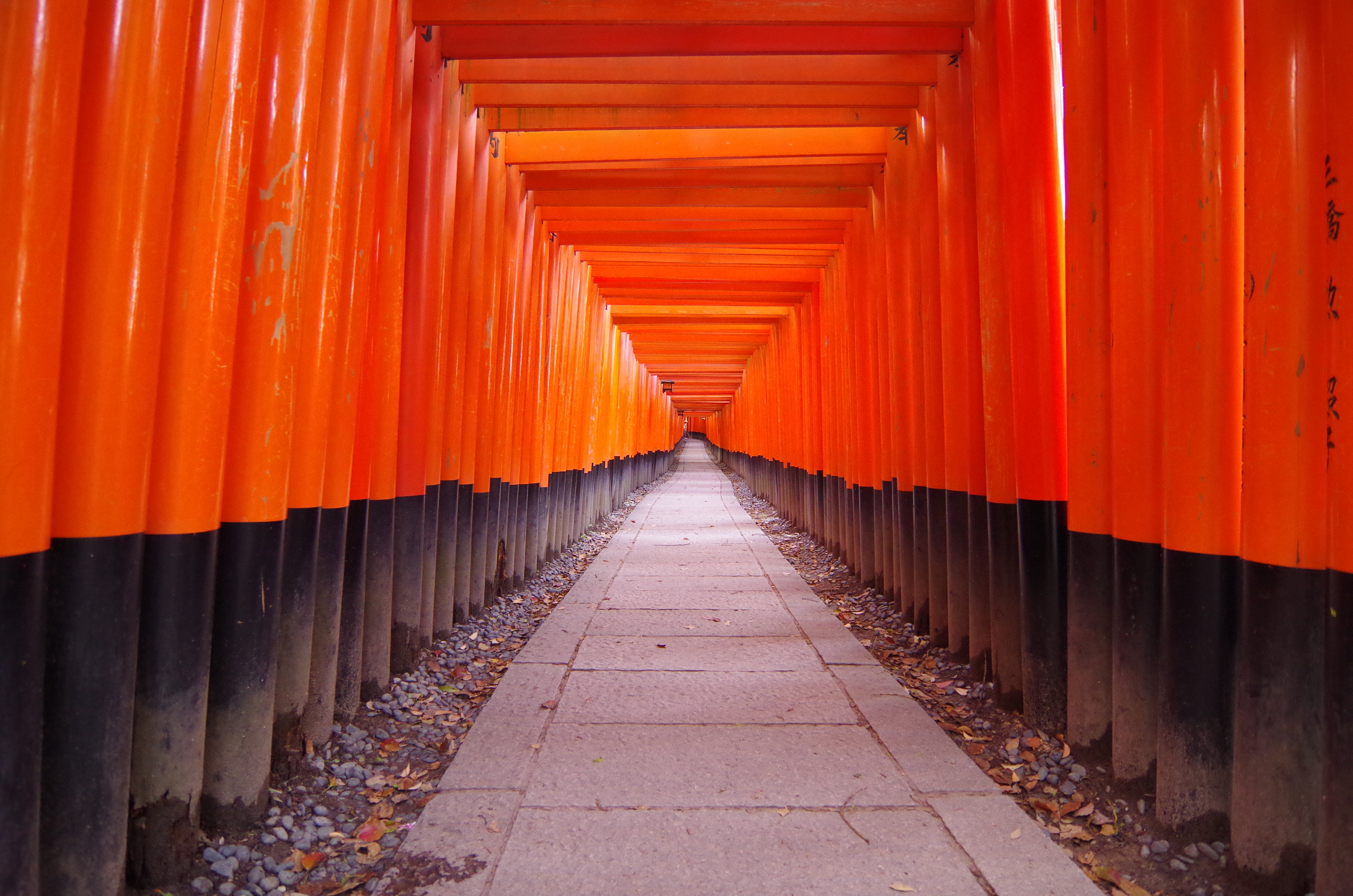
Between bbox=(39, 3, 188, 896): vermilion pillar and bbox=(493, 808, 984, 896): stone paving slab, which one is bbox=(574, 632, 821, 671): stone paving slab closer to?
bbox=(493, 808, 984, 896): stone paving slab

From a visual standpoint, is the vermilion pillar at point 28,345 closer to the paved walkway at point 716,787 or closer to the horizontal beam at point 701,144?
the paved walkway at point 716,787

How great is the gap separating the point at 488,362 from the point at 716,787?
381cm

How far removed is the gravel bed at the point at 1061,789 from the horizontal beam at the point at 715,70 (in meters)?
3.71

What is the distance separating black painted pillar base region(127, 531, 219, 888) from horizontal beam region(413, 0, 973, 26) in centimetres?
321

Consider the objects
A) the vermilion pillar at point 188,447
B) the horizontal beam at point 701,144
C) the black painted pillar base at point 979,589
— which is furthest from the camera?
the horizontal beam at point 701,144

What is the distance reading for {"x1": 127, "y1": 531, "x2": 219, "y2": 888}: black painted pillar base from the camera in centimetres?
218

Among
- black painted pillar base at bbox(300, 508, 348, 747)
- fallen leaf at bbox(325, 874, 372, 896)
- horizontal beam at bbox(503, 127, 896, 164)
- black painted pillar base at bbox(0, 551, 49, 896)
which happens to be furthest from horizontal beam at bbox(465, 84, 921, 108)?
fallen leaf at bbox(325, 874, 372, 896)

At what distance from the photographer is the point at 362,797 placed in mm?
2879

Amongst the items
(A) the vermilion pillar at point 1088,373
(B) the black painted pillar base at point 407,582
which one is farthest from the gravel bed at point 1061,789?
(B) the black painted pillar base at point 407,582

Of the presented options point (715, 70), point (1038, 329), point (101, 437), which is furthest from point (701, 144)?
point (101, 437)

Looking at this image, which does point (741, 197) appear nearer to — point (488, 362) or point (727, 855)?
point (488, 362)

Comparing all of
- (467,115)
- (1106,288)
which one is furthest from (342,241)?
(1106,288)

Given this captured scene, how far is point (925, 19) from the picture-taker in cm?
409

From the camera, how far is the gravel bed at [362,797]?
2295 millimetres
